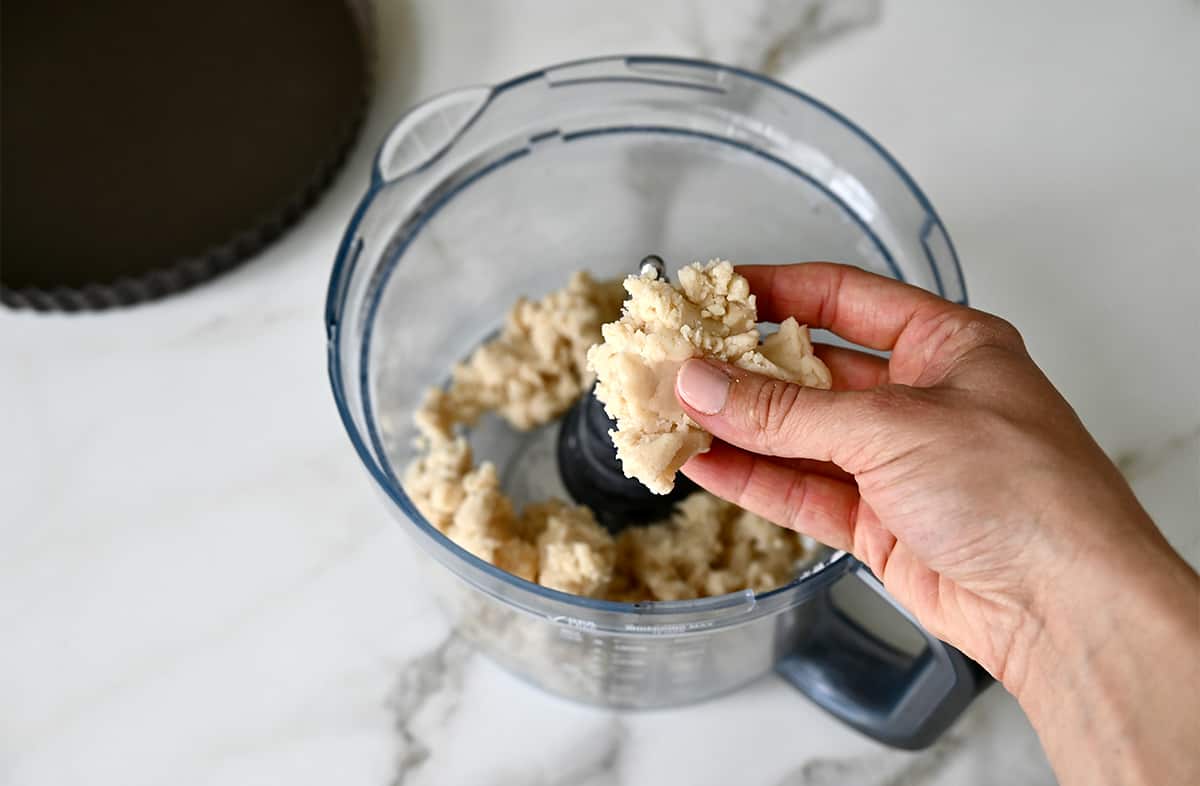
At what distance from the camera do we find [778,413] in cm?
77

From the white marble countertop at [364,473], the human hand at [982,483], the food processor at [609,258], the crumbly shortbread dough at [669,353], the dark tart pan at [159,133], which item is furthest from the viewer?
the dark tart pan at [159,133]

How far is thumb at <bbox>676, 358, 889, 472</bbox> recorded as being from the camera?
2.42 feet

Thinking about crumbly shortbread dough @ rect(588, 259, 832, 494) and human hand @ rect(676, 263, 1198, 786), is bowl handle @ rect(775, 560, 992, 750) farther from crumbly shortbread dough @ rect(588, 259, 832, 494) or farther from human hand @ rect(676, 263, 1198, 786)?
crumbly shortbread dough @ rect(588, 259, 832, 494)

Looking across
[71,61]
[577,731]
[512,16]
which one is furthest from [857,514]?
[71,61]

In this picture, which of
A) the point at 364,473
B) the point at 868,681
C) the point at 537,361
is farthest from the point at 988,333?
the point at 364,473

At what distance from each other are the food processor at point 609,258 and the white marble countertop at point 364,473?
0.08 m

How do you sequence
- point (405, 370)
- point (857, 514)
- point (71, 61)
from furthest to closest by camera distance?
1. point (71, 61)
2. point (405, 370)
3. point (857, 514)

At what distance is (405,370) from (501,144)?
0.87 ft

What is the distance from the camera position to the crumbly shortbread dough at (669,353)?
2.66ft

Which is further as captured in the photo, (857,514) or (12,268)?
(12,268)

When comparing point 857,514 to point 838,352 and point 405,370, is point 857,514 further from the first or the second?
point 405,370

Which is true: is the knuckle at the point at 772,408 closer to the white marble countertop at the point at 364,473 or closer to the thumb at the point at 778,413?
the thumb at the point at 778,413

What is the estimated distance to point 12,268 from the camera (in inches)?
48.7

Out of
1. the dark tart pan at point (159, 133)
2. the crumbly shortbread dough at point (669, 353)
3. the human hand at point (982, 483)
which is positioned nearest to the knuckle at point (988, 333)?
the human hand at point (982, 483)
